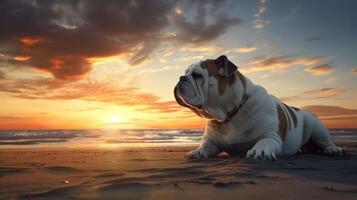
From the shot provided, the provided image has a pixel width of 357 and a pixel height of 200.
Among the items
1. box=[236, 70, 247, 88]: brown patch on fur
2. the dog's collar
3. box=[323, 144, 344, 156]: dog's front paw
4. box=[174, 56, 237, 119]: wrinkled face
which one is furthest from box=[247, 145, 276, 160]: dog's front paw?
box=[323, 144, 344, 156]: dog's front paw

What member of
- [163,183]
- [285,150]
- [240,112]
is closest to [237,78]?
[240,112]

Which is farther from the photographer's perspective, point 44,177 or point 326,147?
point 326,147

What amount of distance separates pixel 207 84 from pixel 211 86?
0.06 metres

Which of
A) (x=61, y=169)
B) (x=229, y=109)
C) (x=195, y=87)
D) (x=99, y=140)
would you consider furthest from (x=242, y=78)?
(x=99, y=140)

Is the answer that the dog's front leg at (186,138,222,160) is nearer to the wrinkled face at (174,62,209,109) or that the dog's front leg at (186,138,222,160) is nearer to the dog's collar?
the dog's collar

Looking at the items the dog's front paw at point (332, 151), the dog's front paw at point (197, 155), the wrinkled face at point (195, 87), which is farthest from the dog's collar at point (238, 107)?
the dog's front paw at point (332, 151)

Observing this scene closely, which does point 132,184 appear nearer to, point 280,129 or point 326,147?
point 280,129

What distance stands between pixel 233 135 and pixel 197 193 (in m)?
3.03

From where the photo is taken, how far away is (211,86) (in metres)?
5.08

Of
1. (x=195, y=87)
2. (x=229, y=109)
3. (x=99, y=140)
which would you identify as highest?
(x=195, y=87)

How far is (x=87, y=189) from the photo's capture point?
8.16 feet

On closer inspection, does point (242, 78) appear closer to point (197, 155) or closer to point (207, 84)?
point (207, 84)

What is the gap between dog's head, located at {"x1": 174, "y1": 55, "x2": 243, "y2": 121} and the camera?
506 cm

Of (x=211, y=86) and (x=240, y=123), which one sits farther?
(x=240, y=123)
